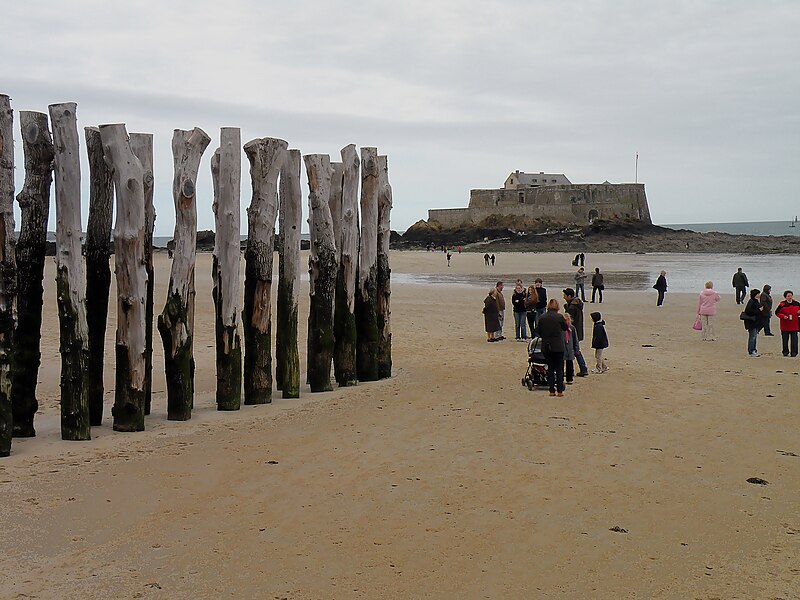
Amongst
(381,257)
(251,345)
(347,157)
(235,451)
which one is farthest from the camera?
(381,257)

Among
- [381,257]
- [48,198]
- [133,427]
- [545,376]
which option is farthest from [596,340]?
[48,198]

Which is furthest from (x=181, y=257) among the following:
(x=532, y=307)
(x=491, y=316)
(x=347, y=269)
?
(x=532, y=307)

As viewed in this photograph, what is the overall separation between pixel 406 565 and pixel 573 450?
3.31 meters

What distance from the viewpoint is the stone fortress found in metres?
103

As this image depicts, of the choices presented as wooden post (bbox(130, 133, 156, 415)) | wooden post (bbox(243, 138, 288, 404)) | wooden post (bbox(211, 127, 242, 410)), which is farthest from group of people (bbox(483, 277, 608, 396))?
wooden post (bbox(130, 133, 156, 415))

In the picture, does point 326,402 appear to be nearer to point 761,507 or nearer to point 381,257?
point 381,257

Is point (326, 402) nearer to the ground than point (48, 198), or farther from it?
nearer to the ground

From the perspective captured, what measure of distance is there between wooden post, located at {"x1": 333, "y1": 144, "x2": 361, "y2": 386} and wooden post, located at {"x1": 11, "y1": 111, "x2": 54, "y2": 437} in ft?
12.8

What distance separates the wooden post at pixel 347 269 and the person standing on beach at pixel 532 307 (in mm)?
6306

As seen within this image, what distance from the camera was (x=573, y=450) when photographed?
8250 mm

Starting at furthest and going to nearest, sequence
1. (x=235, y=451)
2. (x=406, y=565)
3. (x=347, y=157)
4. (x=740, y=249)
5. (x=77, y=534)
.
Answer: (x=740, y=249), (x=347, y=157), (x=235, y=451), (x=77, y=534), (x=406, y=565)

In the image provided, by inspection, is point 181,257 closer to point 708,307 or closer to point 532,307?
point 532,307

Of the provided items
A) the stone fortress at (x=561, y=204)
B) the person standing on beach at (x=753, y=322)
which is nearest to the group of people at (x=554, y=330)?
the person standing on beach at (x=753, y=322)

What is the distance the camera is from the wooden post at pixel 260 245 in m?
9.89
